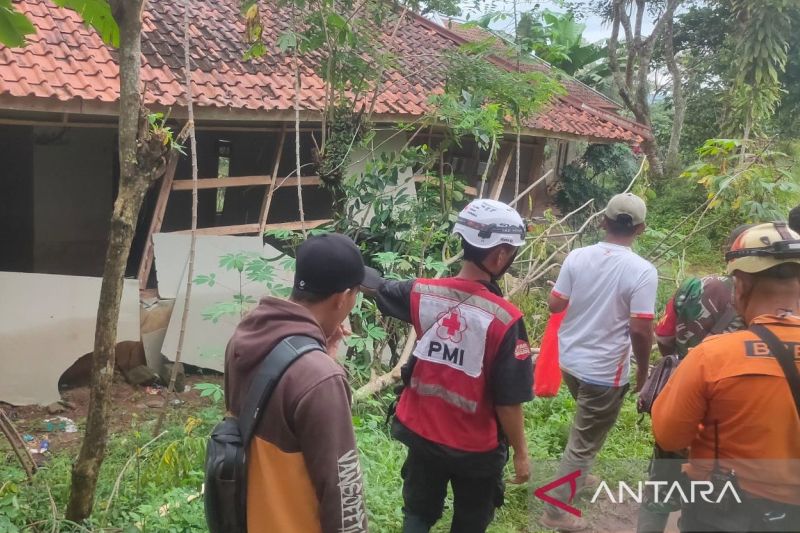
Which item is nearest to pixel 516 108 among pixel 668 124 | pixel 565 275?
pixel 565 275

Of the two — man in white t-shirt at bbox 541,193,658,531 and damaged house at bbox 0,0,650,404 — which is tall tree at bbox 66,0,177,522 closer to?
damaged house at bbox 0,0,650,404

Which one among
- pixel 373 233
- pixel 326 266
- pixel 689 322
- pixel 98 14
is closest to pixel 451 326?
pixel 326 266

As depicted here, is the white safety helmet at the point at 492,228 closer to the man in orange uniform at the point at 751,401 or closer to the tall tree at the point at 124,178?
the man in orange uniform at the point at 751,401

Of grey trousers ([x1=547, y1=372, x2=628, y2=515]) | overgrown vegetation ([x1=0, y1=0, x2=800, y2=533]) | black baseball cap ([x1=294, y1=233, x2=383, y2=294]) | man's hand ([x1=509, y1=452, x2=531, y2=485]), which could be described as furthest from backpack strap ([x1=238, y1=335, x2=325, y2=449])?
grey trousers ([x1=547, y1=372, x2=628, y2=515])

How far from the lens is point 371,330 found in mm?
4203

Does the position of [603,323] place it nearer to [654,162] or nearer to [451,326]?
[451,326]

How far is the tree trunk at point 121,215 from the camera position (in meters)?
2.72

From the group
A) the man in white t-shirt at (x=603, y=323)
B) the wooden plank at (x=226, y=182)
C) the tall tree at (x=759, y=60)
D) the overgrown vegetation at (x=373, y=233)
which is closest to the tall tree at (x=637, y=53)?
the tall tree at (x=759, y=60)

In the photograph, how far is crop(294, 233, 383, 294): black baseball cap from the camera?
5.73ft

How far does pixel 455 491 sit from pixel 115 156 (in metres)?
7.66

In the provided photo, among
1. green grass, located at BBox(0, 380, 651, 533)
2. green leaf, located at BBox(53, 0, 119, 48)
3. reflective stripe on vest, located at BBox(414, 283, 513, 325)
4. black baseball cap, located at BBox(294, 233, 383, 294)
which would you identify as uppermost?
green leaf, located at BBox(53, 0, 119, 48)

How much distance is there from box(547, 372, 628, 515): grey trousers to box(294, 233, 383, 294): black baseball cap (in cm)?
216

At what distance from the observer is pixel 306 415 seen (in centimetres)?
157

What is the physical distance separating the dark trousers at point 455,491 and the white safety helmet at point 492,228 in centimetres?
81
